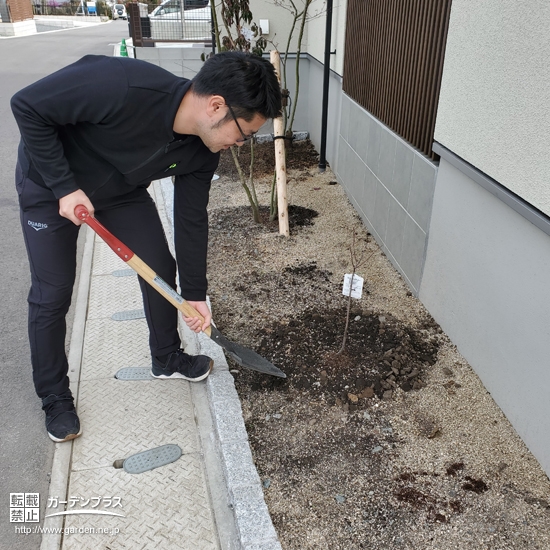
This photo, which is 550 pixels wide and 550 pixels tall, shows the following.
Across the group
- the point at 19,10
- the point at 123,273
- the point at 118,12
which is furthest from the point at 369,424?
the point at 118,12

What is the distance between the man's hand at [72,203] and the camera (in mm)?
2078

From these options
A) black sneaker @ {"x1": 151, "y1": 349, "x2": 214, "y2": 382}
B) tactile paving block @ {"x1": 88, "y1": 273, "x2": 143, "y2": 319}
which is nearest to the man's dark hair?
black sneaker @ {"x1": 151, "y1": 349, "x2": 214, "y2": 382}

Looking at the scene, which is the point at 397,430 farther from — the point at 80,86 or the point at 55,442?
the point at 80,86

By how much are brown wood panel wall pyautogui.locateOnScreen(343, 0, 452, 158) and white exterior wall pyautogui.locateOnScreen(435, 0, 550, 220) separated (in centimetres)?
26

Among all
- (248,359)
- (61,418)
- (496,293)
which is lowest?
(61,418)

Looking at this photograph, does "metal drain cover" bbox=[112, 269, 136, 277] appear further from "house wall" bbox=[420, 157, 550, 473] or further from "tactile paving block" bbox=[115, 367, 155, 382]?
"house wall" bbox=[420, 157, 550, 473]

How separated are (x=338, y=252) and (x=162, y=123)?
2.64 meters

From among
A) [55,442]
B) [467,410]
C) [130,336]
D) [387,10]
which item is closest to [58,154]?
[55,442]

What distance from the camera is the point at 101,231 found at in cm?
221

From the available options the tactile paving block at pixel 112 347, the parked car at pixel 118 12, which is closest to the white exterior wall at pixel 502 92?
the tactile paving block at pixel 112 347

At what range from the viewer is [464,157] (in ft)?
9.55

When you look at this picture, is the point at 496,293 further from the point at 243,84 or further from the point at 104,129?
the point at 104,129

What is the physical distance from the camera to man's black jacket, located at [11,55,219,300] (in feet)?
6.35

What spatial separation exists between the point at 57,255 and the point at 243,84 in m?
1.15
